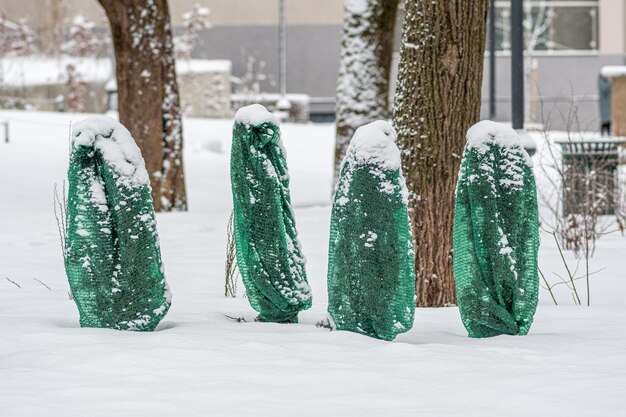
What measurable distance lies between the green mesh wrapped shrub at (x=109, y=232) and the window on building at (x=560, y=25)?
33.1 m

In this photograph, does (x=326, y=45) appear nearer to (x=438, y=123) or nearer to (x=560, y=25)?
(x=560, y=25)

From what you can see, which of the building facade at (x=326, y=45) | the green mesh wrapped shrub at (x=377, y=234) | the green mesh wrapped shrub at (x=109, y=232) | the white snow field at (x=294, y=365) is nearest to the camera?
the white snow field at (x=294, y=365)

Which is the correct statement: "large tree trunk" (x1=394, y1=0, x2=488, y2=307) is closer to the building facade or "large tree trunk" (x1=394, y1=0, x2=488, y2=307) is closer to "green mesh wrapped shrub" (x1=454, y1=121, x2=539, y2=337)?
"green mesh wrapped shrub" (x1=454, y1=121, x2=539, y2=337)

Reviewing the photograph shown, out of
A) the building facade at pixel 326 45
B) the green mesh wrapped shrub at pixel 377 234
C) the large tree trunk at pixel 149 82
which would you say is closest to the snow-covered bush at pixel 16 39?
the building facade at pixel 326 45

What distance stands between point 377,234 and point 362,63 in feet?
25.3

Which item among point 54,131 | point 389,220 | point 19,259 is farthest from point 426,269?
point 54,131

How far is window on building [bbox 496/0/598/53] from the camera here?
37.7m

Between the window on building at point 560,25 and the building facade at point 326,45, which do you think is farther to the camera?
the window on building at point 560,25

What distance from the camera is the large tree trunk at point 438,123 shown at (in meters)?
7.40

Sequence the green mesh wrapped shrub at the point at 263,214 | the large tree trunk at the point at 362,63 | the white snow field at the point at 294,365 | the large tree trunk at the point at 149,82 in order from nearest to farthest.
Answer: the white snow field at the point at 294,365 < the green mesh wrapped shrub at the point at 263,214 < the large tree trunk at the point at 149,82 < the large tree trunk at the point at 362,63

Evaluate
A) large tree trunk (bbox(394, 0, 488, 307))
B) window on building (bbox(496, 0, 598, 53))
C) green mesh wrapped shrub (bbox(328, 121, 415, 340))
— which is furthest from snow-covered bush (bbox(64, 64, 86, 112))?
green mesh wrapped shrub (bbox(328, 121, 415, 340))

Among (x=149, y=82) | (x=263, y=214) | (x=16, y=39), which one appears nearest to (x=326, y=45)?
(x=16, y=39)

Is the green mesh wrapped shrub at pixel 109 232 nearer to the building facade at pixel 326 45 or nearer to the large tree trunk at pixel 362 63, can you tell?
the large tree trunk at pixel 362 63

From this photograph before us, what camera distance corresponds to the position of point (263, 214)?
241 inches
